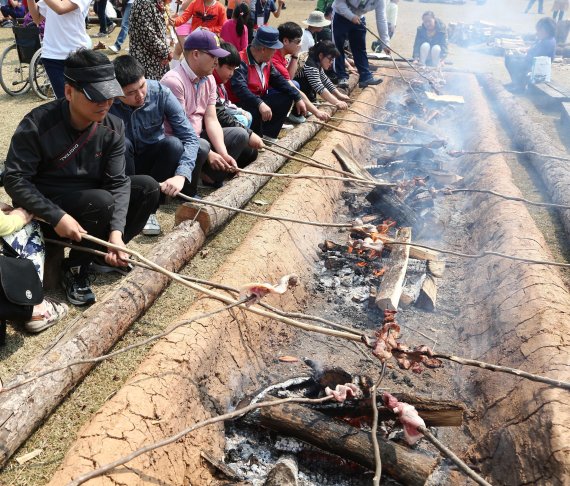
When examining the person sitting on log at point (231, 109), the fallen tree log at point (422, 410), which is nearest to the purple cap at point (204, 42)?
the person sitting on log at point (231, 109)

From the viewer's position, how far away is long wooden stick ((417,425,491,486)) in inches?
97.2

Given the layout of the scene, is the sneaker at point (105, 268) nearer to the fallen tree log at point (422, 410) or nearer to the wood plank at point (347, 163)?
the fallen tree log at point (422, 410)

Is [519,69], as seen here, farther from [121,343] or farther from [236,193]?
[121,343]

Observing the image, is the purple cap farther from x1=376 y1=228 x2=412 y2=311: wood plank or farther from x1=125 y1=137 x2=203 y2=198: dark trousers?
x1=376 y1=228 x2=412 y2=311: wood plank

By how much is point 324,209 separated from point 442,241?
3.92 feet

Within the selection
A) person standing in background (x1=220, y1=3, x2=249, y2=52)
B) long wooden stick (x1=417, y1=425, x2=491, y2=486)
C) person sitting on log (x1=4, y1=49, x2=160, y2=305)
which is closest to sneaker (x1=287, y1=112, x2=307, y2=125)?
person standing in background (x1=220, y1=3, x2=249, y2=52)

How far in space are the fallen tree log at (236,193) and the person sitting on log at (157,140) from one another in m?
0.24

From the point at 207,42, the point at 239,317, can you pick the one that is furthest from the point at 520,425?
the point at 207,42

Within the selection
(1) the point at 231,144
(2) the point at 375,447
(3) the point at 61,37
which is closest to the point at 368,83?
(1) the point at 231,144


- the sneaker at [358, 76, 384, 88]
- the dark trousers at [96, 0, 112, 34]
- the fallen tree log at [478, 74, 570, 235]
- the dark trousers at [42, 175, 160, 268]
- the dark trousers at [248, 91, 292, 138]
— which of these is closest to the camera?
the dark trousers at [42, 175, 160, 268]

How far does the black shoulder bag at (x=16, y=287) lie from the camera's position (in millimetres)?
3180

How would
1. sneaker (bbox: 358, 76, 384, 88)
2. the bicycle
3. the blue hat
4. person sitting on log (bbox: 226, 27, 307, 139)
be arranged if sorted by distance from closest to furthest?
the blue hat, person sitting on log (bbox: 226, 27, 307, 139), the bicycle, sneaker (bbox: 358, 76, 384, 88)

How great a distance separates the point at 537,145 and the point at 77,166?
6550 mm

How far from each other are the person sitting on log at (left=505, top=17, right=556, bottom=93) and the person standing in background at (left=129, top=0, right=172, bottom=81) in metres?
9.30
